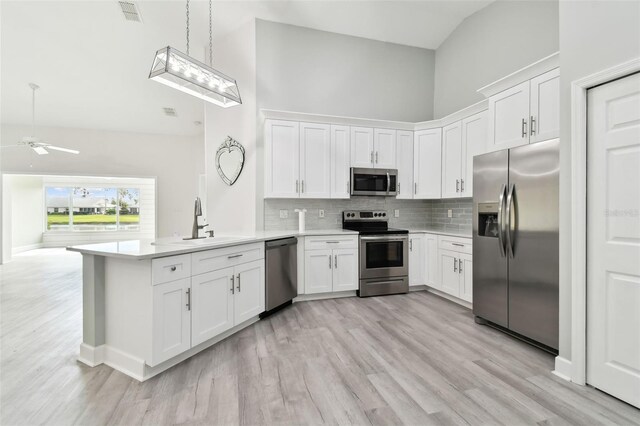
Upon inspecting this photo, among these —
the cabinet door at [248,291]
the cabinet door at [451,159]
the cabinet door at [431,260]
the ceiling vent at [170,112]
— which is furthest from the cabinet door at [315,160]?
the ceiling vent at [170,112]

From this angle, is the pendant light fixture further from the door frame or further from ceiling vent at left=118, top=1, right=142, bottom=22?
the door frame

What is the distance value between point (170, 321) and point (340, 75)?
4.29 meters

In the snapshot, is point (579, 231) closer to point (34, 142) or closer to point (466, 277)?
point (466, 277)

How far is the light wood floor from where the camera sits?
1727 mm

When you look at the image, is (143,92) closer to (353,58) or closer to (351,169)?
(353,58)

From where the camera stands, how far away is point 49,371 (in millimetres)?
2201

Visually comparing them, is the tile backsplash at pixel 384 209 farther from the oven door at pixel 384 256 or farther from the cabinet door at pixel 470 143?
the oven door at pixel 384 256

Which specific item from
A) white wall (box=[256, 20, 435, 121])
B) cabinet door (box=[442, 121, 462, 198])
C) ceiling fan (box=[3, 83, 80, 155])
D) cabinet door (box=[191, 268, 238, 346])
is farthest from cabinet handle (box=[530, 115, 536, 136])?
ceiling fan (box=[3, 83, 80, 155])

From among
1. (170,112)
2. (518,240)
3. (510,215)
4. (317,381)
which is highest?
(170,112)

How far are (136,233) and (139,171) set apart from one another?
3.27 meters

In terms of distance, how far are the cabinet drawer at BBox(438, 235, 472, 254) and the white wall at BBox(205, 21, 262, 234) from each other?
2635 mm

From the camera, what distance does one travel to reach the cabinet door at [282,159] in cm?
406

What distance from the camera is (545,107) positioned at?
2652 millimetres

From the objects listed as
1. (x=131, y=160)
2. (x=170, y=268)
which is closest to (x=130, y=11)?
(x=170, y=268)
